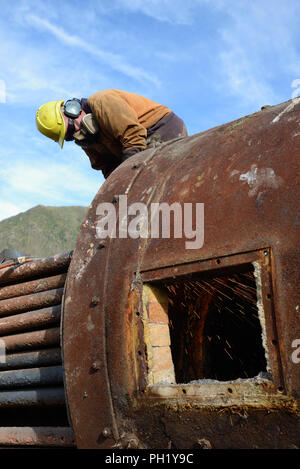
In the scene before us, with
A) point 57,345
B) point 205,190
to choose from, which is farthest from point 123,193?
point 57,345

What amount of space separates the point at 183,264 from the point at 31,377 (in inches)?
39.6

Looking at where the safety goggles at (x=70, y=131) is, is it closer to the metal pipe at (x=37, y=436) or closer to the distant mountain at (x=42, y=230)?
the metal pipe at (x=37, y=436)

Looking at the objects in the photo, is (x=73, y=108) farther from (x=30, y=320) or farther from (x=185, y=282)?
(x=185, y=282)

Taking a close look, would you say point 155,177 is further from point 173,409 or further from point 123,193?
point 173,409

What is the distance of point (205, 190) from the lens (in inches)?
67.2

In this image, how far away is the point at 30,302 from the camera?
239 cm

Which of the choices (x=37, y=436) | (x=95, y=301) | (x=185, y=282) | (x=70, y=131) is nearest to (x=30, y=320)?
(x=37, y=436)

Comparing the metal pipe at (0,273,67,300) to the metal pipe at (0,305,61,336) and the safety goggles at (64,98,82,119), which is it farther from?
the safety goggles at (64,98,82,119)

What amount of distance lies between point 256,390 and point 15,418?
1.39 metres

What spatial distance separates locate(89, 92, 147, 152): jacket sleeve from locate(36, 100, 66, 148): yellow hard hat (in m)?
0.50

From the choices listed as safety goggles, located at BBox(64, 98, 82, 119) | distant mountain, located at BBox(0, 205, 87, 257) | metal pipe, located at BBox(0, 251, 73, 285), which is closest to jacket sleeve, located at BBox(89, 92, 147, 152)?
safety goggles, located at BBox(64, 98, 82, 119)

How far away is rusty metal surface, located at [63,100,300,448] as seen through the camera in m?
1.40
